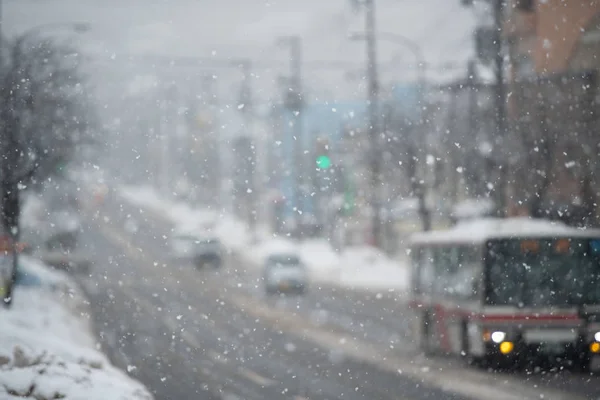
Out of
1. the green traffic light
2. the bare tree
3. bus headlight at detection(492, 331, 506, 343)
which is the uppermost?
the bare tree

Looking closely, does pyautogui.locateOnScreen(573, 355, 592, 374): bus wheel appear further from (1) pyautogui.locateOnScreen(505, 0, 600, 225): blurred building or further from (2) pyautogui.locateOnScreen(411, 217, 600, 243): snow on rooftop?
(1) pyautogui.locateOnScreen(505, 0, 600, 225): blurred building

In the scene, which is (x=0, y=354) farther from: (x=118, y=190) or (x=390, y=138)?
(x=118, y=190)

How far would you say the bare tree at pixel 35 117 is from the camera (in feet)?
68.4

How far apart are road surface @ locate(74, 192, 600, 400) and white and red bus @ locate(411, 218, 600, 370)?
0.46 m

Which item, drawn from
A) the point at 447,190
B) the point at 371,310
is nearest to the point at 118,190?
the point at 447,190

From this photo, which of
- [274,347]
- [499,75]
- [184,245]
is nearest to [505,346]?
[274,347]

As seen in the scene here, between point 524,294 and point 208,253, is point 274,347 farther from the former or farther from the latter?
point 208,253

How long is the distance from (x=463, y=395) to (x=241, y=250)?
5350 cm

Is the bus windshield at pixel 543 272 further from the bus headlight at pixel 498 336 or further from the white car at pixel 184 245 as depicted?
the white car at pixel 184 245

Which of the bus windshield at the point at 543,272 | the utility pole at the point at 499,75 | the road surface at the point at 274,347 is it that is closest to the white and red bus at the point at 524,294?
the bus windshield at the point at 543,272

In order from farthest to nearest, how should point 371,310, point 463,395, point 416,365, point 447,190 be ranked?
point 447,190 < point 371,310 < point 416,365 < point 463,395

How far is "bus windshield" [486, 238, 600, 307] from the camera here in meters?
15.0

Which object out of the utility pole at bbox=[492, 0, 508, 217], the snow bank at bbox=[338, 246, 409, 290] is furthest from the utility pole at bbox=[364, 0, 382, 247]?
the utility pole at bbox=[492, 0, 508, 217]

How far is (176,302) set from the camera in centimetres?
3522
